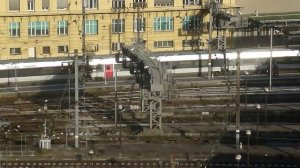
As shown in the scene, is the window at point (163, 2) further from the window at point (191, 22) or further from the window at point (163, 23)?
the window at point (191, 22)

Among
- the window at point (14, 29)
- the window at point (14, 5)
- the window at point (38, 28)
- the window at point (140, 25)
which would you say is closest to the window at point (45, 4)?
the window at point (38, 28)

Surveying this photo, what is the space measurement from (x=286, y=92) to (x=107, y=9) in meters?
12.8

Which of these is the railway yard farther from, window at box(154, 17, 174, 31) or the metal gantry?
window at box(154, 17, 174, 31)

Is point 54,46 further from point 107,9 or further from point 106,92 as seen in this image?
point 106,92

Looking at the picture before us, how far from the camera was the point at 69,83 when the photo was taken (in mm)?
36219

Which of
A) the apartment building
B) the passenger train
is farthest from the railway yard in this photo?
the apartment building

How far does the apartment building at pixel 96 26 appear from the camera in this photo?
42.8 metres

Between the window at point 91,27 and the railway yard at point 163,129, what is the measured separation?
17.2ft

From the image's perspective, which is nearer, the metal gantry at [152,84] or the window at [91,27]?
the metal gantry at [152,84]

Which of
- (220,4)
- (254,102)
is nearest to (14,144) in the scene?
(254,102)

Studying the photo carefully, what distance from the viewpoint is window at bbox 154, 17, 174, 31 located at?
144 feet

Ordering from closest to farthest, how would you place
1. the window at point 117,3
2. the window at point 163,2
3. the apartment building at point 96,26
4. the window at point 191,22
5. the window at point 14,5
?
the window at point 14,5 < the apartment building at point 96,26 < the window at point 117,3 < the window at point 163,2 < the window at point 191,22

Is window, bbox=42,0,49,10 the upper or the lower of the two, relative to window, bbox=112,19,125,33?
upper

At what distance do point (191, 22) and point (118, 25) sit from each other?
4499mm
